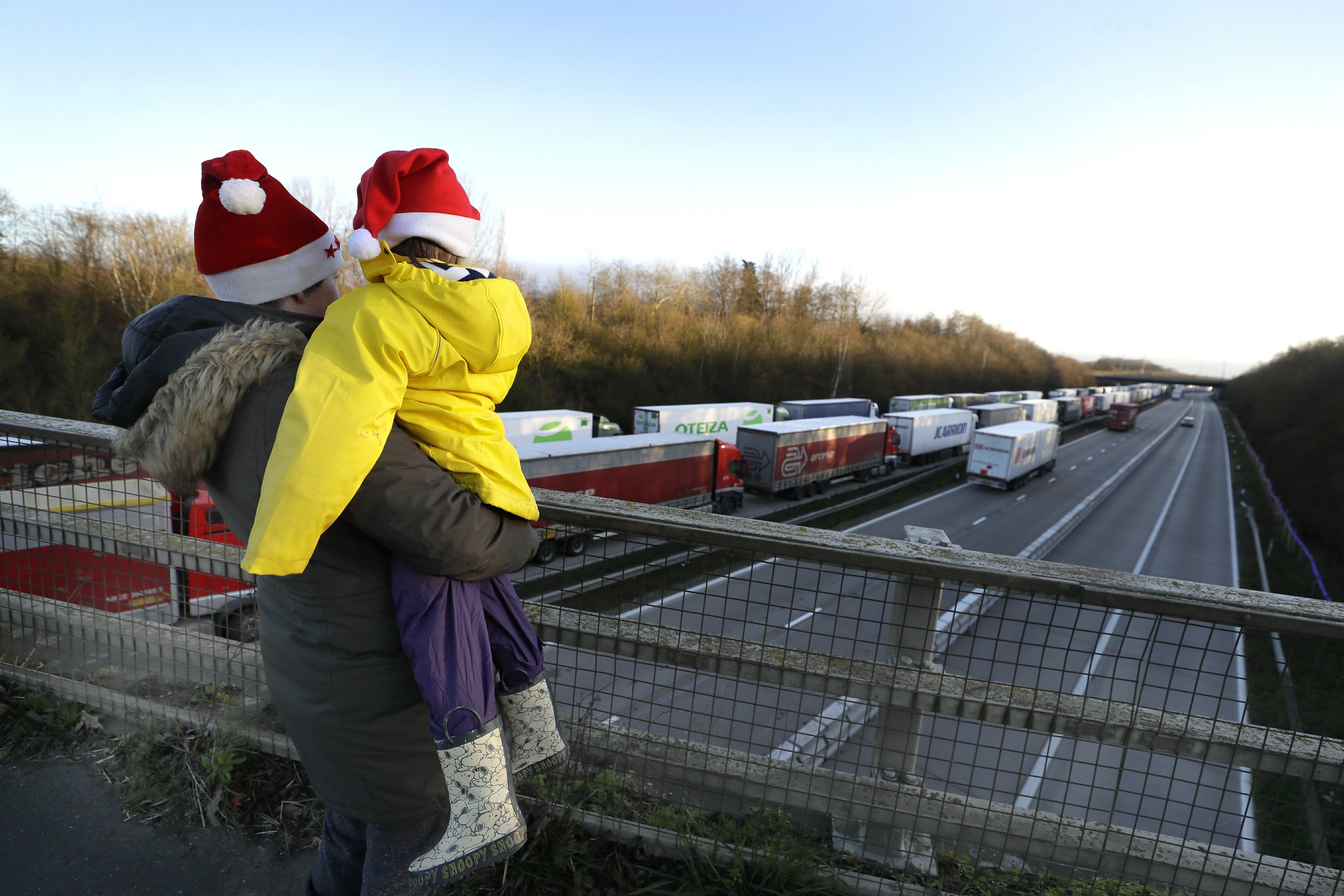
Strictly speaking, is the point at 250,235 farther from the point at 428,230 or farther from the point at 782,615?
the point at 782,615

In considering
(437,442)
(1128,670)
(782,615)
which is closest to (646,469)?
(782,615)

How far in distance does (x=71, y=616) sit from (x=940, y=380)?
6624cm

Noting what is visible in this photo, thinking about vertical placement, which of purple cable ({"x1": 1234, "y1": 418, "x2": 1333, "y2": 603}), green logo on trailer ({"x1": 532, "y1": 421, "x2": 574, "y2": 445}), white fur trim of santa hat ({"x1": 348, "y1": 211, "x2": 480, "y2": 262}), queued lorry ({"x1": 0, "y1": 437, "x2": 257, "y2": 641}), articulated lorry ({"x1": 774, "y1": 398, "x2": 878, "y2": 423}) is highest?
white fur trim of santa hat ({"x1": 348, "y1": 211, "x2": 480, "y2": 262})

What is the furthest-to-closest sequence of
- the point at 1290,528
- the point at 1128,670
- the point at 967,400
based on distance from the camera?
the point at 967,400 < the point at 1290,528 < the point at 1128,670

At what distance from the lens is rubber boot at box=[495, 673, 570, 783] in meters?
1.58

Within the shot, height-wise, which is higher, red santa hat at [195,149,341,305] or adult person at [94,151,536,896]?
red santa hat at [195,149,341,305]

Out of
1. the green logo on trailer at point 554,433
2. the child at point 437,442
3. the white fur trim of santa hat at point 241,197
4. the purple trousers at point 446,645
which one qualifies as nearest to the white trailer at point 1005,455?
the green logo on trailer at point 554,433

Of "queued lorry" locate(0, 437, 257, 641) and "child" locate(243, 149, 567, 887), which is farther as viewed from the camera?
"queued lorry" locate(0, 437, 257, 641)

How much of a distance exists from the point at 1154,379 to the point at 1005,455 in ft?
567

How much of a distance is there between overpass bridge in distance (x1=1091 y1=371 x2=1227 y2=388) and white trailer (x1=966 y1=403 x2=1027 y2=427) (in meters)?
108

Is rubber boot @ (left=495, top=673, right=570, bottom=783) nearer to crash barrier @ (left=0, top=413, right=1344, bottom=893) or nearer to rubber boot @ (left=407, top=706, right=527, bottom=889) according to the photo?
rubber boot @ (left=407, top=706, right=527, bottom=889)

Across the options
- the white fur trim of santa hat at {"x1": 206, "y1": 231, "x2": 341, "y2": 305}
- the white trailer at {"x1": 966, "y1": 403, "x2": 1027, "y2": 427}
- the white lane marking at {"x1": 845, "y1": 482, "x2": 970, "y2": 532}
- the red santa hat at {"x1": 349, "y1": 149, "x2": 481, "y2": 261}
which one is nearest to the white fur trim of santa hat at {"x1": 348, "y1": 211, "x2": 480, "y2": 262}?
the red santa hat at {"x1": 349, "y1": 149, "x2": 481, "y2": 261}

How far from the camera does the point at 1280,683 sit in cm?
209

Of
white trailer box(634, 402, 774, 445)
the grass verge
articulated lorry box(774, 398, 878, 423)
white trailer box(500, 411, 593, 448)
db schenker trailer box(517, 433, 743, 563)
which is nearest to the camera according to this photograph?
the grass verge
